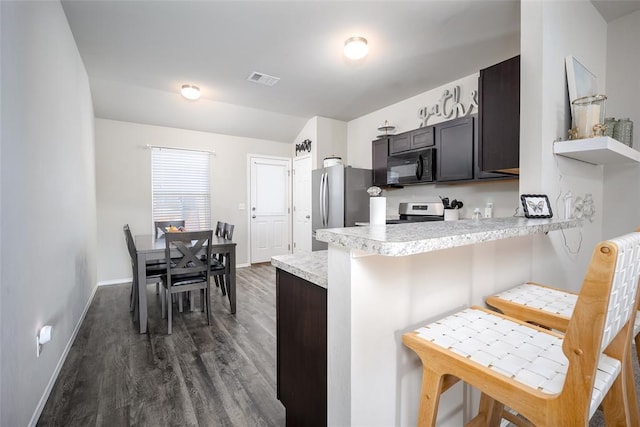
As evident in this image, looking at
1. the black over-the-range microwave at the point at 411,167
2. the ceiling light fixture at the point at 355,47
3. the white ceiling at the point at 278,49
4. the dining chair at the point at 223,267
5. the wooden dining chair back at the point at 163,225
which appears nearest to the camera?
the white ceiling at the point at 278,49

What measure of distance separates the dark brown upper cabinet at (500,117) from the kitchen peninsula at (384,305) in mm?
882

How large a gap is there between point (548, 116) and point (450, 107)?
1967 mm

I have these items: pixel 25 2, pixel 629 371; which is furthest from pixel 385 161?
pixel 25 2

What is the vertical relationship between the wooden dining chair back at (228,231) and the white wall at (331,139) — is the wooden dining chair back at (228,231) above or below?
below

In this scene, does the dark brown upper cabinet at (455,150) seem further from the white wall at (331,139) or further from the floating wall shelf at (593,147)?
the white wall at (331,139)

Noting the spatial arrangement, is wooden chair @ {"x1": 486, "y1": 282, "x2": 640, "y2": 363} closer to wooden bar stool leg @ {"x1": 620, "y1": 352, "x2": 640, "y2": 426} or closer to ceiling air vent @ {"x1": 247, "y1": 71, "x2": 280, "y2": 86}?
wooden bar stool leg @ {"x1": 620, "y1": 352, "x2": 640, "y2": 426}

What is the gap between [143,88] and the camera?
12.5ft

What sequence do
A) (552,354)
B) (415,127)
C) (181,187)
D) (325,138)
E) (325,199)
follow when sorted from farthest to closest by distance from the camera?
(325,138) < (181,187) < (325,199) < (415,127) < (552,354)

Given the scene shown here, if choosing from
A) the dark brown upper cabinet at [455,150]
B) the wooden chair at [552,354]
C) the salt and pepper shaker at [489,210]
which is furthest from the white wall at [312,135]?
the wooden chair at [552,354]

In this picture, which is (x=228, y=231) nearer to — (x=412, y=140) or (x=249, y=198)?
(x=249, y=198)

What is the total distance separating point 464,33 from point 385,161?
1863 mm

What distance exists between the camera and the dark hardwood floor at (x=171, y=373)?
1588 mm

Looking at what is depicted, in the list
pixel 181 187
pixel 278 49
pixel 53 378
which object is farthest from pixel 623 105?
pixel 181 187

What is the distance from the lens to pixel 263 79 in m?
3.50
